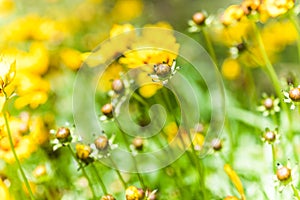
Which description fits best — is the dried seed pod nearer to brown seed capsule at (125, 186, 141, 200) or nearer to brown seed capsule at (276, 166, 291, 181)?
brown seed capsule at (276, 166, 291, 181)

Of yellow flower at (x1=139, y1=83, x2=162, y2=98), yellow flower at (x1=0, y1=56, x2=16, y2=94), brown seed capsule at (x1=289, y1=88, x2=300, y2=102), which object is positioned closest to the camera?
yellow flower at (x1=0, y1=56, x2=16, y2=94)

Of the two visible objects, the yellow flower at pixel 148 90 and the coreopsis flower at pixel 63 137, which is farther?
the yellow flower at pixel 148 90

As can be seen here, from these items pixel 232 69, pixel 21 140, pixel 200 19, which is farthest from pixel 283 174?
pixel 232 69

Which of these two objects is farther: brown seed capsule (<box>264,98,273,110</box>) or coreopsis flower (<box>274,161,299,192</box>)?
brown seed capsule (<box>264,98,273,110</box>)

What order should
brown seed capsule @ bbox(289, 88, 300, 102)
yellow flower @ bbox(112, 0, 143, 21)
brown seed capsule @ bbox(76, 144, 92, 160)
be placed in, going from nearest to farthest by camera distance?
1. brown seed capsule @ bbox(289, 88, 300, 102)
2. brown seed capsule @ bbox(76, 144, 92, 160)
3. yellow flower @ bbox(112, 0, 143, 21)

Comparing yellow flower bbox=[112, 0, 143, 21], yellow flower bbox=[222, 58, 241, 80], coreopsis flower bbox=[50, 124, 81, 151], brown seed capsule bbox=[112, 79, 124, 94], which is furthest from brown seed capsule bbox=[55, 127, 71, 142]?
yellow flower bbox=[112, 0, 143, 21]

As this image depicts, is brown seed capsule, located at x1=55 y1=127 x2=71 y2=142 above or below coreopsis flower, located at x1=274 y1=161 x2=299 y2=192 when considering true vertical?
above

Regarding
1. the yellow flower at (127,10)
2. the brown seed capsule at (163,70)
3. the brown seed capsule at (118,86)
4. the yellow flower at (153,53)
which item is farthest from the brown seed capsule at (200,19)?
the yellow flower at (127,10)

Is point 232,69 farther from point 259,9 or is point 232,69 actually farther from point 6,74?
point 6,74

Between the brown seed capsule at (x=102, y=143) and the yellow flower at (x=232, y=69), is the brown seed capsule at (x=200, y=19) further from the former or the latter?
the yellow flower at (x=232, y=69)

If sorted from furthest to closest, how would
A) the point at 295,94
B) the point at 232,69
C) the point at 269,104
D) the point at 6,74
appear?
the point at 232,69 → the point at 269,104 → the point at 295,94 → the point at 6,74
